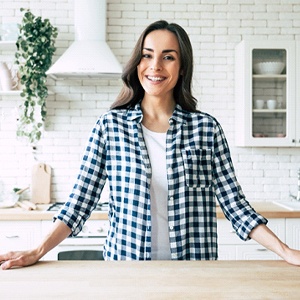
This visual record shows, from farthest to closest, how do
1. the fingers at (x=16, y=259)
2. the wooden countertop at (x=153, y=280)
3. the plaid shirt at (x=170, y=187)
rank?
the plaid shirt at (x=170, y=187) → the fingers at (x=16, y=259) → the wooden countertop at (x=153, y=280)

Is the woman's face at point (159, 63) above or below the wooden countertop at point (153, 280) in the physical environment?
above

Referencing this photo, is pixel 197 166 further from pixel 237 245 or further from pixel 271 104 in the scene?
pixel 271 104

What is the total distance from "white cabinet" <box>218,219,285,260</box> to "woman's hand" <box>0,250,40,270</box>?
83.8 inches

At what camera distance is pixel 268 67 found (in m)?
3.82

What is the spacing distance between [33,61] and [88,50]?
1.44ft

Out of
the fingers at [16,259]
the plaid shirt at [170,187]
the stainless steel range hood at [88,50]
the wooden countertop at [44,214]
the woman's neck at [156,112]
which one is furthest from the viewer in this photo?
the stainless steel range hood at [88,50]

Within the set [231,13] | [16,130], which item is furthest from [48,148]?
[231,13]

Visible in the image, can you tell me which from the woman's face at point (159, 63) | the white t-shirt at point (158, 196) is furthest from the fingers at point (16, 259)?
the woman's face at point (159, 63)

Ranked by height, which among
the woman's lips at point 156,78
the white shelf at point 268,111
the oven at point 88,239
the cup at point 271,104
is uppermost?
the cup at point 271,104

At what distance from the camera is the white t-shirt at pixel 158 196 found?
72.0 inches

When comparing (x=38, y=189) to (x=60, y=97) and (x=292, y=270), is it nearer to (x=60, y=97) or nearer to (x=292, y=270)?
(x=60, y=97)

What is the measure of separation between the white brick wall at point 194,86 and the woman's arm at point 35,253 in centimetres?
238

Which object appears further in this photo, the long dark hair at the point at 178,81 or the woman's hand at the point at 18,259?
the long dark hair at the point at 178,81

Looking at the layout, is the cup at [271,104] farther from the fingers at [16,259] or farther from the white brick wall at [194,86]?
the fingers at [16,259]
